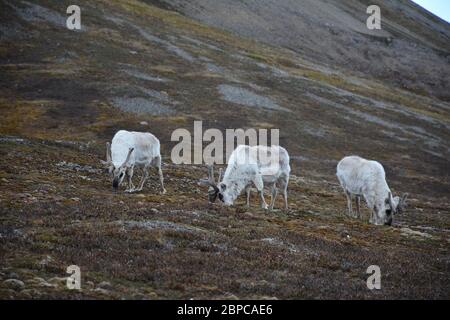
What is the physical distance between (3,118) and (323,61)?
7009 cm

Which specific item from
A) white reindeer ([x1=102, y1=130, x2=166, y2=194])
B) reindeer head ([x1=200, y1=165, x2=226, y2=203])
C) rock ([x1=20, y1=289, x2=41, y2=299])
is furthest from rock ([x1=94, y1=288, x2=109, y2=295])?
white reindeer ([x1=102, y1=130, x2=166, y2=194])

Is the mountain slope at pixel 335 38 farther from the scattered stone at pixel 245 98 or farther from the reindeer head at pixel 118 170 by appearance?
the reindeer head at pixel 118 170

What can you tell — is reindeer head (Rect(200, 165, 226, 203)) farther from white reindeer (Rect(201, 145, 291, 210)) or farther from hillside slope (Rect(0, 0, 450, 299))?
hillside slope (Rect(0, 0, 450, 299))

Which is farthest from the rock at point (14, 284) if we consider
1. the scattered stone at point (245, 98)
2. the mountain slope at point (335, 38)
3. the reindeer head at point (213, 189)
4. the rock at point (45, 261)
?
the mountain slope at point (335, 38)

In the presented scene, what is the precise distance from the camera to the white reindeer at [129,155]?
2572 cm

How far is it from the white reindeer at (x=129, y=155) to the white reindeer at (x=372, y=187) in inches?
344

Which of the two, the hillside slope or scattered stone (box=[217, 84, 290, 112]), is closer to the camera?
the hillside slope

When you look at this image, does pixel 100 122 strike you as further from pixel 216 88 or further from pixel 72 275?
pixel 72 275

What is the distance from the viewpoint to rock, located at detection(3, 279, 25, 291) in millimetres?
10883

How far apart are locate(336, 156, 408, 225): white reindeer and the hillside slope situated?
4.07 feet

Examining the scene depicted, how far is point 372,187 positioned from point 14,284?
17.5 metres

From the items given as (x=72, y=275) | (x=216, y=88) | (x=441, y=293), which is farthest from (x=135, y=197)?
(x=216, y=88)

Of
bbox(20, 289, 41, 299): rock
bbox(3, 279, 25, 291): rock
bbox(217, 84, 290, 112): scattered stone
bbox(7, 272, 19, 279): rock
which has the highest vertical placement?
bbox(217, 84, 290, 112): scattered stone

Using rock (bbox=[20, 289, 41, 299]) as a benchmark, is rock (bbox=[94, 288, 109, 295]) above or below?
below
